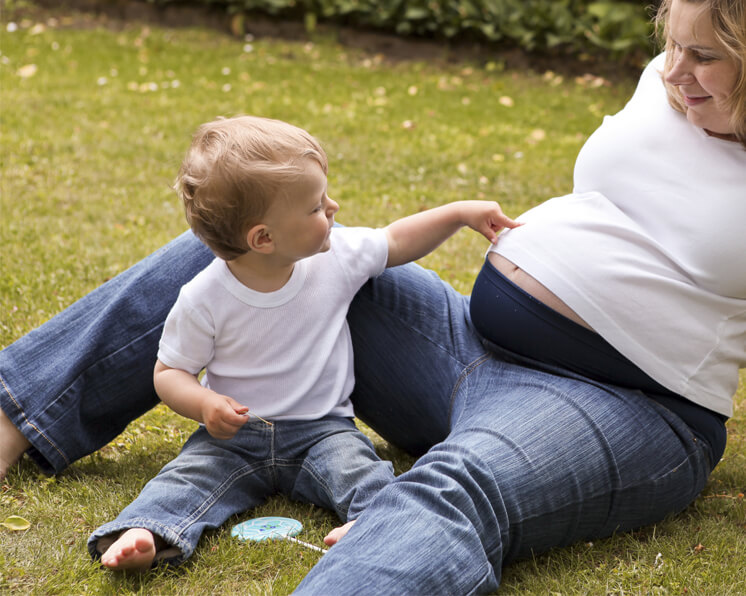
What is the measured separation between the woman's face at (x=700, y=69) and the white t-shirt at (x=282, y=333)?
0.80 m

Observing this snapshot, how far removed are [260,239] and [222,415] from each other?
414mm

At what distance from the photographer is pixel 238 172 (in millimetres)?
2125

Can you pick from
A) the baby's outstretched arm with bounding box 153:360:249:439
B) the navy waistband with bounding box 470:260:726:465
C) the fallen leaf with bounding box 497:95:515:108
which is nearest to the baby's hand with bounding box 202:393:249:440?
A: the baby's outstretched arm with bounding box 153:360:249:439

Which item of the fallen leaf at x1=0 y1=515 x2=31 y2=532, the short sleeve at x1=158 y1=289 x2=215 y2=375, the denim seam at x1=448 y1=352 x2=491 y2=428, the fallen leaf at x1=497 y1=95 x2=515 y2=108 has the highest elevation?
the short sleeve at x1=158 y1=289 x2=215 y2=375

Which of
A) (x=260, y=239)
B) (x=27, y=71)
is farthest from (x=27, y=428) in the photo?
(x=27, y=71)

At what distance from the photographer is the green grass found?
2.13m

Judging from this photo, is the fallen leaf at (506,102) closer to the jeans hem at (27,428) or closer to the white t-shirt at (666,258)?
the white t-shirt at (666,258)

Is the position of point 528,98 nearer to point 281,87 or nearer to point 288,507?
point 281,87

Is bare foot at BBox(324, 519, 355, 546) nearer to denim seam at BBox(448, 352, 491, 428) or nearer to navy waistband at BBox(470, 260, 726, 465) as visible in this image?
denim seam at BBox(448, 352, 491, 428)

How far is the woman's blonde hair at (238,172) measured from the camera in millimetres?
2131

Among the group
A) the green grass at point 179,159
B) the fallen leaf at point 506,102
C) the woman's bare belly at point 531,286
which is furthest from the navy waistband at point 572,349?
the fallen leaf at point 506,102

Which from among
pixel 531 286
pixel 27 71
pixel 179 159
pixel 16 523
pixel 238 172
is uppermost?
pixel 238 172

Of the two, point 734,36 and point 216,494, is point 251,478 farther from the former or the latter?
point 734,36

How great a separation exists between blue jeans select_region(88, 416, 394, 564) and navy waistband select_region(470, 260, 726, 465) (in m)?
0.45
